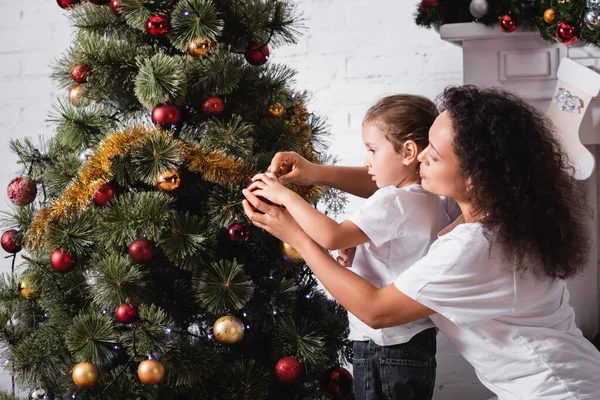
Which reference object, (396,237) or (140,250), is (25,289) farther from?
(396,237)

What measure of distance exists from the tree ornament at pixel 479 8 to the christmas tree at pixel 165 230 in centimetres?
66

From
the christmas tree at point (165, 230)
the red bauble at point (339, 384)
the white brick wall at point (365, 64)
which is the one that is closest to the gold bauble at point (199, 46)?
the christmas tree at point (165, 230)

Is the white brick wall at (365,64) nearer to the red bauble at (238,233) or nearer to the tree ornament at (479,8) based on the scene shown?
the tree ornament at (479,8)

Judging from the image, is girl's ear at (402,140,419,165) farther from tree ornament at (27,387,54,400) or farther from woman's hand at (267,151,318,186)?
tree ornament at (27,387,54,400)

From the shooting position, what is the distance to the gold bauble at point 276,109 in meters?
1.52

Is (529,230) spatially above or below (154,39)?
below

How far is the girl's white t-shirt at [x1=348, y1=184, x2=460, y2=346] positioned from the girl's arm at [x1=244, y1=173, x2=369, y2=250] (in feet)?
0.08

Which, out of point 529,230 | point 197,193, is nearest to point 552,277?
point 529,230

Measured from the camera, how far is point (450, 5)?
2066 mm

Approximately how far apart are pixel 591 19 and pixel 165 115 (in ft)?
3.70

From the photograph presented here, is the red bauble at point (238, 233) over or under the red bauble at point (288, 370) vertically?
over

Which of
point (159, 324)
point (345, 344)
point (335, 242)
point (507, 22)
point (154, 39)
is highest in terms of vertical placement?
point (154, 39)

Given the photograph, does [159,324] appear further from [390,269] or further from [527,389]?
[527,389]

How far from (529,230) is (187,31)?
0.74m
